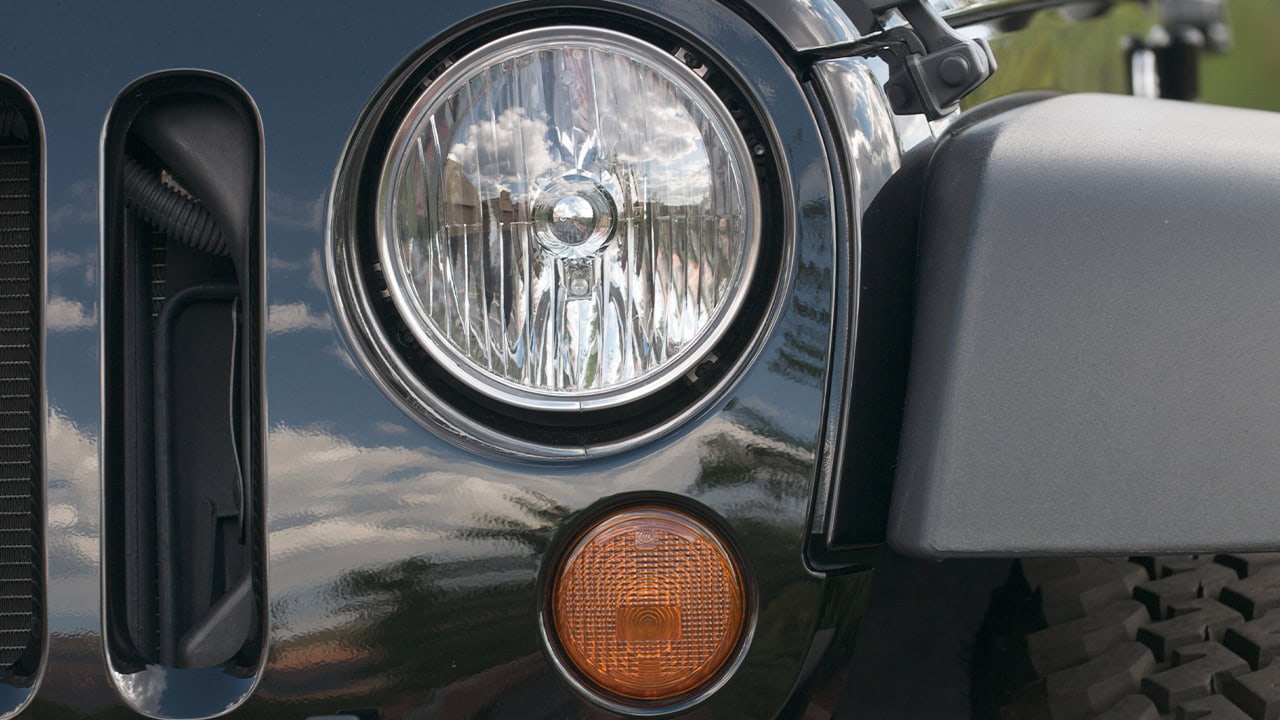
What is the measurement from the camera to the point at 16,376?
1136 millimetres

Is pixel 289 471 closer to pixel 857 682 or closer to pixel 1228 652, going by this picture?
pixel 857 682

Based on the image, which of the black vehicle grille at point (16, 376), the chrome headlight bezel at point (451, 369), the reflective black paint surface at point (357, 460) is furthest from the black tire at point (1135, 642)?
the black vehicle grille at point (16, 376)

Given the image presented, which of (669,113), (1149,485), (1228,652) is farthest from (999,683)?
(669,113)

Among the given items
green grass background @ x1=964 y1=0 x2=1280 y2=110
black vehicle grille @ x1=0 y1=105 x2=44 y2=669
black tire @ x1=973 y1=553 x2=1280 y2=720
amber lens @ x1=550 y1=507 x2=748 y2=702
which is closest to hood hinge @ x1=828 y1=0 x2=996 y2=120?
green grass background @ x1=964 y1=0 x2=1280 y2=110

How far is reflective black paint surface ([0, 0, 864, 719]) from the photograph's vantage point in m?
1.03

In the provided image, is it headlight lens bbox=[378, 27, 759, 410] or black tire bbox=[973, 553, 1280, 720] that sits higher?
headlight lens bbox=[378, 27, 759, 410]

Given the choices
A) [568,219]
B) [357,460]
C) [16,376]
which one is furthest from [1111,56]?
[16,376]

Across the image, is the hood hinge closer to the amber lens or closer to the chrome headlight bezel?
the chrome headlight bezel

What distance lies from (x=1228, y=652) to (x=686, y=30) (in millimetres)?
900

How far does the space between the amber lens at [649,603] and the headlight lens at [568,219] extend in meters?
0.12

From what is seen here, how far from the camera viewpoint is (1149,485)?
39.0 inches

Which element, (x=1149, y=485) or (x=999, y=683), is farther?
(x=999, y=683)

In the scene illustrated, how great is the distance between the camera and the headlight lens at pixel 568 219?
105cm

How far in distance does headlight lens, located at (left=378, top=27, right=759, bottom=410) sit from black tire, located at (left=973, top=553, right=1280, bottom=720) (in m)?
0.62
